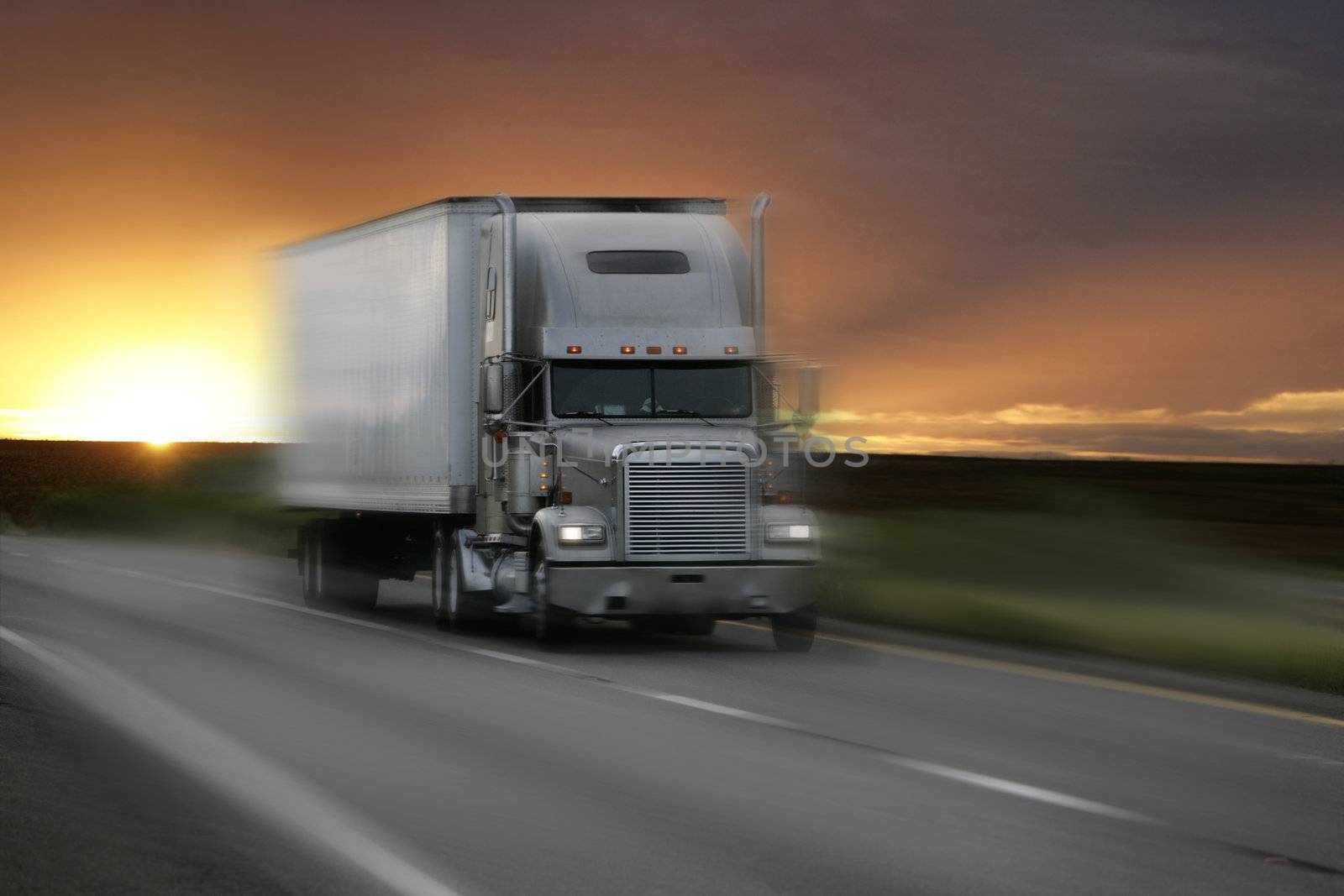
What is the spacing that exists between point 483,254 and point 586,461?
2.87 metres

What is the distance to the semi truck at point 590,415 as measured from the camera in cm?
1703

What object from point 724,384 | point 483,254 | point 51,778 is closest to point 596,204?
point 483,254

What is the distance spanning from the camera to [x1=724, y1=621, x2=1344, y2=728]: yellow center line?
12742 mm

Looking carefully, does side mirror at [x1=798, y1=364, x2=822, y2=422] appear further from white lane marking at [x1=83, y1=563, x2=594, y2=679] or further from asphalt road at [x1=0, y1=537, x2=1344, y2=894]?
white lane marking at [x1=83, y1=563, x2=594, y2=679]

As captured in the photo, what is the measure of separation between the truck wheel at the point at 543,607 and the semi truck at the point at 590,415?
33 mm

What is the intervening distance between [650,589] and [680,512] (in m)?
0.76

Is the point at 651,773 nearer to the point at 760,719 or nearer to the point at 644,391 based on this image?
the point at 760,719

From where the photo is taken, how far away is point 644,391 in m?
18.2

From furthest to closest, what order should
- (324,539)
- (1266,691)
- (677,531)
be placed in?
(324,539) → (677,531) → (1266,691)

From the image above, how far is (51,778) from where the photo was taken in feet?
31.9

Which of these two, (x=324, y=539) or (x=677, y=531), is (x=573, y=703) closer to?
(x=677, y=531)

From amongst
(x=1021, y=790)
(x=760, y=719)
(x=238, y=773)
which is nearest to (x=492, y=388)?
(x=760, y=719)

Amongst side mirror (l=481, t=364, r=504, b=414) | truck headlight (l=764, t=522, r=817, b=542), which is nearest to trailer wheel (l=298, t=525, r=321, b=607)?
side mirror (l=481, t=364, r=504, b=414)

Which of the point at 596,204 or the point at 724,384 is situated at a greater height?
the point at 596,204
